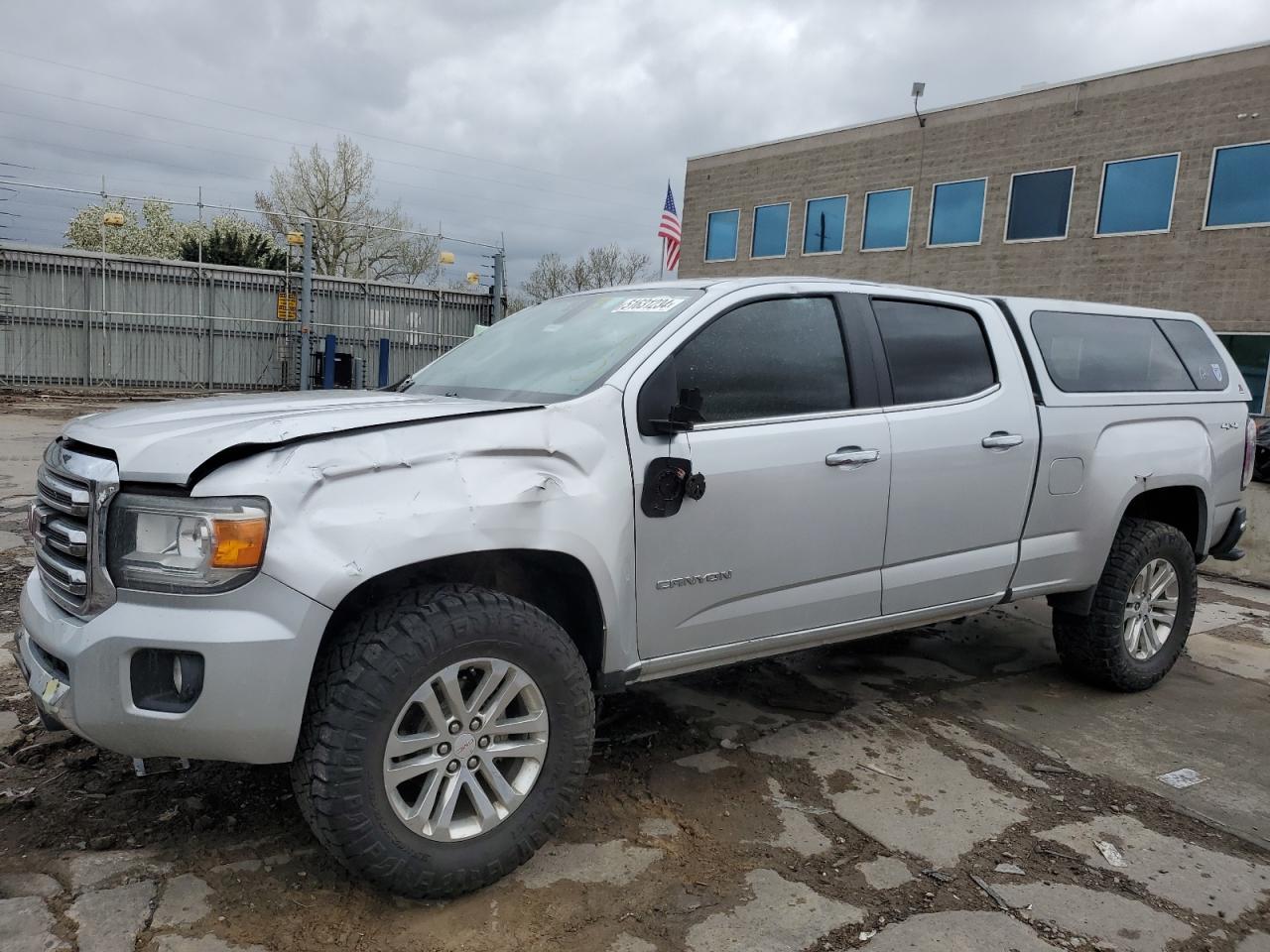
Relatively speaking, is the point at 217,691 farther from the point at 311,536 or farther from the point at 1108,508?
the point at 1108,508

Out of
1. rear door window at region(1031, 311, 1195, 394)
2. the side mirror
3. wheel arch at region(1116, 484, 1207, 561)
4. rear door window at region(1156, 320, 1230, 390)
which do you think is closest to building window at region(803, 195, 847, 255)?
rear door window at region(1156, 320, 1230, 390)

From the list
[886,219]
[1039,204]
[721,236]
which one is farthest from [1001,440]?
[721,236]

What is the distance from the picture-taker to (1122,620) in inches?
170

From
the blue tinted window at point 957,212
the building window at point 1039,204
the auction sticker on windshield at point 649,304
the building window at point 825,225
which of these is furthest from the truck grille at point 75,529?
the building window at point 825,225

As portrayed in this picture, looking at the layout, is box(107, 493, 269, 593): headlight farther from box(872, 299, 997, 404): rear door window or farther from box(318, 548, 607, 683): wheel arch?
box(872, 299, 997, 404): rear door window

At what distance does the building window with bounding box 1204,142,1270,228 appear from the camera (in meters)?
16.0

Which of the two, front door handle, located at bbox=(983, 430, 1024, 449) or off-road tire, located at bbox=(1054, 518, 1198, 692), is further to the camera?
off-road tire, located at bbox=(1054, 518, 1198, 692)

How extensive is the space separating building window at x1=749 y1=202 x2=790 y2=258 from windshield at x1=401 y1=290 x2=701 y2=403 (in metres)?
21.3

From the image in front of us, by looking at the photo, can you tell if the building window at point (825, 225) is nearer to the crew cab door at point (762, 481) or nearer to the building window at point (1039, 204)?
the building window at point (1039, 204)

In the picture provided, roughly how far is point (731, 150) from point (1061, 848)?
80.0 feet

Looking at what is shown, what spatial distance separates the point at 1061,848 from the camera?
117 inches

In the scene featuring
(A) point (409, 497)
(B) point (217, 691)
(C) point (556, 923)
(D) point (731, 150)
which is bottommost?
(C) point (556, 923)

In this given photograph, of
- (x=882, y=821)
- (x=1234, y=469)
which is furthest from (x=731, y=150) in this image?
(x=882, y=821)

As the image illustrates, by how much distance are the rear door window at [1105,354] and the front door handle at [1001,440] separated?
1.62ft
